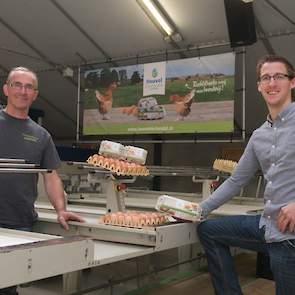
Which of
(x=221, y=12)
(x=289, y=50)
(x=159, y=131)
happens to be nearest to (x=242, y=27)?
(x=221, y=12)

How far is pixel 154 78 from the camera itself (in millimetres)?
5391

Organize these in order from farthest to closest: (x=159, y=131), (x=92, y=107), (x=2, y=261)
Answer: (x=92, y=107)
(x=159, y=131)
(x=2, y=261)

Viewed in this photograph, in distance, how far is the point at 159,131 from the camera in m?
5.33

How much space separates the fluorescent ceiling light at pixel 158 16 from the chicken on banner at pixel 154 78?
1.34 ft

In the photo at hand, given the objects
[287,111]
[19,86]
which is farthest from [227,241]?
[19,86]

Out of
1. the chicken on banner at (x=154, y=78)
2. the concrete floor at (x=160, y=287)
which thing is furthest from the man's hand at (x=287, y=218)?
the chicken on banner at (x=154, y=78)

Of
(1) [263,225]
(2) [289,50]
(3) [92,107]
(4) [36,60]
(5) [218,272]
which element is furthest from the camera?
(4) [36,60]

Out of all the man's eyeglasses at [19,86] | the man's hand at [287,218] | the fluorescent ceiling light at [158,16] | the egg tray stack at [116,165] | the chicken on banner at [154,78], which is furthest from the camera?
the chicken on banner at [154,78]

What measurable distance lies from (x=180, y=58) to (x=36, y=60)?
217 centimetres

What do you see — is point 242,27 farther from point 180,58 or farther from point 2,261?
point 2,261

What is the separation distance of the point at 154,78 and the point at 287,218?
3.80m

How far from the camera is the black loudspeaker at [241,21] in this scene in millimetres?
4348

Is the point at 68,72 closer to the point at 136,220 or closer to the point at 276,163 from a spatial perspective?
the point at 136,220

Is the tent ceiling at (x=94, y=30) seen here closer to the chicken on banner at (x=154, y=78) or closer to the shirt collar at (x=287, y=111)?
the chicken on banner at (x=154, y=78)
